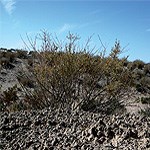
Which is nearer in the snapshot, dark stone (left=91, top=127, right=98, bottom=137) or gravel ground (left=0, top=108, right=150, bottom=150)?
gravel ground (left=0, top=108, right=150, bottom=150)

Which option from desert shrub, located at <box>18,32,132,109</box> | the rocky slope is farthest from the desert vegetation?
the rocky slope

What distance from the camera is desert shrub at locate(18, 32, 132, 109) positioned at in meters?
10.5

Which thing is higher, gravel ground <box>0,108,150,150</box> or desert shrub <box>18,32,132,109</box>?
desert shrub <box>18,32,132,109</box>

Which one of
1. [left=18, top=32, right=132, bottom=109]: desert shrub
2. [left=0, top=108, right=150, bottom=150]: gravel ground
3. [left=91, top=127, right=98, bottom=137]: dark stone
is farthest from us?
[left=18, top=32, right=132, bottom=109]: desert shrub

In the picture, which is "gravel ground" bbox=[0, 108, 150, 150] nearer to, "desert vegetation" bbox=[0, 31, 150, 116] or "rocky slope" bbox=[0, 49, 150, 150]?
"rocky slope" bbox=[0, 49, 150, 150]

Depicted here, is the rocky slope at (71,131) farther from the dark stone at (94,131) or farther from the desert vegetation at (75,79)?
the desert vegetation at (75,79)

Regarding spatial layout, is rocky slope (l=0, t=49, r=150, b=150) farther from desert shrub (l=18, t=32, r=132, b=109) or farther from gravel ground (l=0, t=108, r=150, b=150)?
desert shrub (l=18, t=32, r=132, b=109)

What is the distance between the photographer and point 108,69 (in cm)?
1114

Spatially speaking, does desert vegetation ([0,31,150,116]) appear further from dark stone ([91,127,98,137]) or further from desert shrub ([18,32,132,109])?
dark stone ([91,127,98,137])

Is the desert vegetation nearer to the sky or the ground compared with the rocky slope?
nearer to the sky

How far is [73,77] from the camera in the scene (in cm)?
1062

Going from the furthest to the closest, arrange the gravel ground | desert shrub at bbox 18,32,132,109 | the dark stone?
desert shrub at bbox 18,32,132,109
the dark stone
the gravel ground

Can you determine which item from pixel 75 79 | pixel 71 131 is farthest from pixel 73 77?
pixel 71 131

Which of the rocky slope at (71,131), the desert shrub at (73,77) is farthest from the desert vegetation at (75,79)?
the rocky slope at (71,131)
